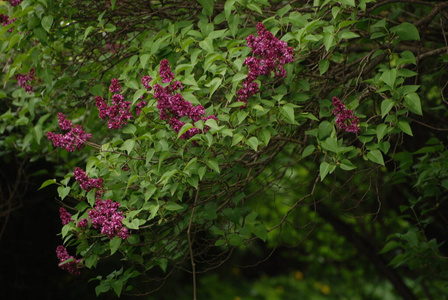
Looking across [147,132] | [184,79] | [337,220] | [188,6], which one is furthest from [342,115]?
[337,220]

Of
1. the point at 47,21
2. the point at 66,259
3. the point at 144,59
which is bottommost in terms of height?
the point at 66,259

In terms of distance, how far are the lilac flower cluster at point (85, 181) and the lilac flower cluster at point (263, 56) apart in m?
0.80

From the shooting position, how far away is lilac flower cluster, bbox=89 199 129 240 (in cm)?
266

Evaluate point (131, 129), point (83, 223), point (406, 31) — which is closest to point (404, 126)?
point (406, 31)

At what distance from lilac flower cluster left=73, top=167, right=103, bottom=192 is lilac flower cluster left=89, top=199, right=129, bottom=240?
0.14 metres

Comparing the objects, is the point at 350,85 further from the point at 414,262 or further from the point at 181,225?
the point at 414,262

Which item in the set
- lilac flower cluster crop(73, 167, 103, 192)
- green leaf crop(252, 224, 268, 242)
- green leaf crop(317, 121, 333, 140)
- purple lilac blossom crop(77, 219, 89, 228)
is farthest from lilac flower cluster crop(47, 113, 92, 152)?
green leaf crop(317, 121, 333, 140)

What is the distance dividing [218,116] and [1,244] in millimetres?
3599

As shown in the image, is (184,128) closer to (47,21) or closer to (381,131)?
(381,131)

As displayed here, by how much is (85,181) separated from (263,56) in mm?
984

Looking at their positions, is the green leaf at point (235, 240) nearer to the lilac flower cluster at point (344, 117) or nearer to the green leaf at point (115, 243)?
the green leaf at point (115, 243)

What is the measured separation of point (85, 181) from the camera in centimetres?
279

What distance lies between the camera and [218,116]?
2.64 metres

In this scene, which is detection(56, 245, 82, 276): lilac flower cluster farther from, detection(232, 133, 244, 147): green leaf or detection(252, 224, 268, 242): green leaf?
detection(232, 133, 244, 147): green leaf
